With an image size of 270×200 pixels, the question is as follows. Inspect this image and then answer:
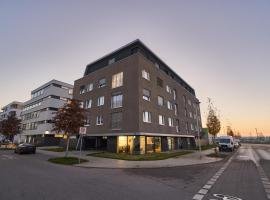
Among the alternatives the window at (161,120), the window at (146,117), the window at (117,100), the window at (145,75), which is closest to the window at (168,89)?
the window at (161,120)

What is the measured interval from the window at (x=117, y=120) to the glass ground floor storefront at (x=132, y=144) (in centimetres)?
163

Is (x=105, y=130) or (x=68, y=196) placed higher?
(x=105, y=130)

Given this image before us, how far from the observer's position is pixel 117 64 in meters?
30.1

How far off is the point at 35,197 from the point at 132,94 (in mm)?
20185

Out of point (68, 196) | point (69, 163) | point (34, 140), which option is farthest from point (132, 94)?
point (34, 140)

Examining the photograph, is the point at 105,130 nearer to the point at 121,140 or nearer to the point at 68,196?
the point at 121,140

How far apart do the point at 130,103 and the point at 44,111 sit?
39.4m

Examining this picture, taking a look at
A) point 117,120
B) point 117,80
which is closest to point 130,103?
Result: point 117,120

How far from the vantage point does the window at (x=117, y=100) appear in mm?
27837

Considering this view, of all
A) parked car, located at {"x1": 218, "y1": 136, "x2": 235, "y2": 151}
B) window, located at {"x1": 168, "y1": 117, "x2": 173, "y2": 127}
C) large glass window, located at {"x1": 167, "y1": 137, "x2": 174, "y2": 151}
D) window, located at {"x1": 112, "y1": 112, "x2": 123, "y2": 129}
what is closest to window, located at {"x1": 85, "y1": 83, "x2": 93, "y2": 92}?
window, located at {"x1": 112, "y1": 112, "x2": 123, "y2": 129}

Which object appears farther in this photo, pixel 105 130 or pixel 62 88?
pixel 62 88

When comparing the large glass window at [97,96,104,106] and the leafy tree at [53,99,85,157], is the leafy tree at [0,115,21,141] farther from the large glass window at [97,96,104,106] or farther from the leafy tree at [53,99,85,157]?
the leafy tree at [53,99,85,157]

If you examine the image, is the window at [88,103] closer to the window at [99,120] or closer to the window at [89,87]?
the window at [89,87]

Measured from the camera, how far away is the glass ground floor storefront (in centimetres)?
2456
